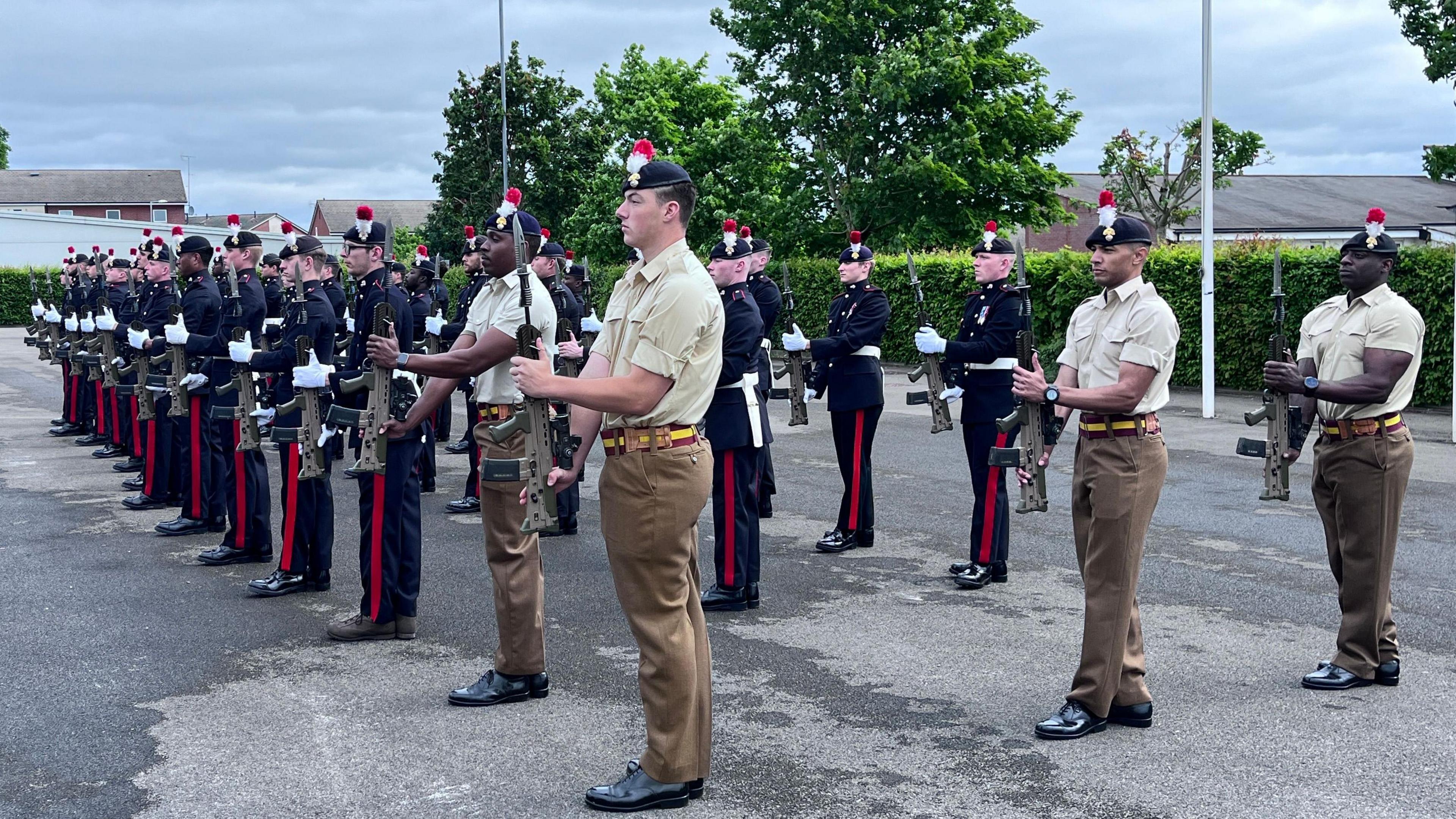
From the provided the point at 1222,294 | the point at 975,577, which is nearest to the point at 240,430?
the point at 975,577

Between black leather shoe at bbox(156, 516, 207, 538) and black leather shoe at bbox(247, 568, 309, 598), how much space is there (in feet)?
6.82

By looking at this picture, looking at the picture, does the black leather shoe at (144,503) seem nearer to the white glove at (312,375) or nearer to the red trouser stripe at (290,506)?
the red trouser stripe at (290,506)

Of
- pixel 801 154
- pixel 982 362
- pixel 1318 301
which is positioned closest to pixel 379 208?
pixel 801 154

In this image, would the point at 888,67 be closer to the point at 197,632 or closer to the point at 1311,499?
the point at 1311,499

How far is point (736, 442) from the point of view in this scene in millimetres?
7418

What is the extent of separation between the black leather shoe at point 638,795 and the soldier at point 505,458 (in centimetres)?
122

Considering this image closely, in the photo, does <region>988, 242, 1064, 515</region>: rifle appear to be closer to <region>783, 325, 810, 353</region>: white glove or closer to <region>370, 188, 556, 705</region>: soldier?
<region>370, 188, 556, 705</region>: soldier

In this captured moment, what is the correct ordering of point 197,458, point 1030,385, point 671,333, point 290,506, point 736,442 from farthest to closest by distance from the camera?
1. point 197,458
2. point 290,506
3. point 736,442
4. point 1030,385
5. point 671,333

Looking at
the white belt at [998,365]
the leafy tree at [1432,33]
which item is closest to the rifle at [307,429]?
the white belt at [998,365]

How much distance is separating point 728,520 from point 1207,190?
37.7 feet

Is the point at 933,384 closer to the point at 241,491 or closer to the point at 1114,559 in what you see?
the point at 1114,559

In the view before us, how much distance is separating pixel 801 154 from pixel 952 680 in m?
29.7

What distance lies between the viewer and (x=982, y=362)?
7.73 meters

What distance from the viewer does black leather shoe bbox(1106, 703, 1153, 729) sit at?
17.1 feet
